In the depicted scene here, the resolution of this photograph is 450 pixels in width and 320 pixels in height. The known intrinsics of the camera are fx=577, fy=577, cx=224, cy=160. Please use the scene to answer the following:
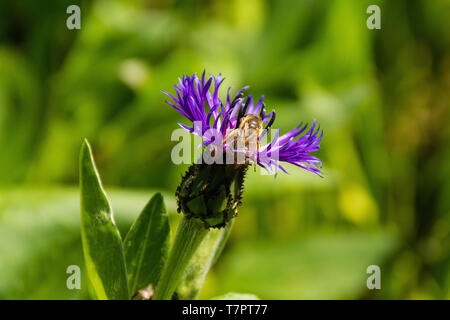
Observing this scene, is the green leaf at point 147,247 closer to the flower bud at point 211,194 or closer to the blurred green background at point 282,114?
the flower bud at point 211,194

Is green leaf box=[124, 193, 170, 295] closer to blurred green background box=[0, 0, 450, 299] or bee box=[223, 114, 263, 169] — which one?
bee box=[223, 114, 263, 169]

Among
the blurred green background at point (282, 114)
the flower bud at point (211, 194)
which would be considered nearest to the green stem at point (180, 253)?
the flower bud at point (211, 194)

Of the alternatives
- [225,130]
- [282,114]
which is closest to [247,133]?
[225,130]

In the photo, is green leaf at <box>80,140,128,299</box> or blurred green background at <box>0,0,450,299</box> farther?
blurred green background at <box>0,0,450,299</box>

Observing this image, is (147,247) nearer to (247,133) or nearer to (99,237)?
(99,237)

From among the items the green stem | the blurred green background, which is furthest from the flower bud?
the blurred green background

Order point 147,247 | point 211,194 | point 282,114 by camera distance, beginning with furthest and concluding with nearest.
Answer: point 282,114 < point 147,247 < point 211,194
